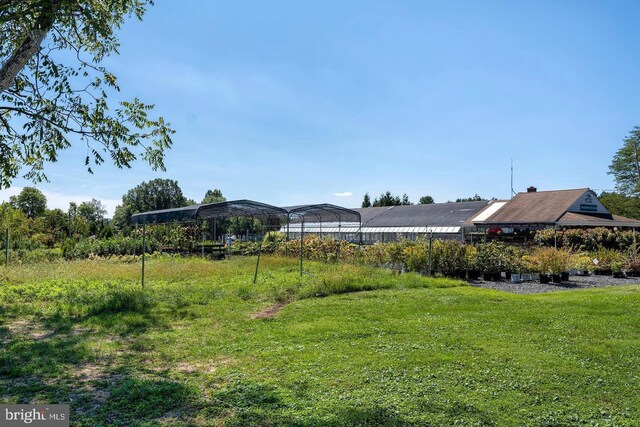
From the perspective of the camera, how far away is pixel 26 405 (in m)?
4.06

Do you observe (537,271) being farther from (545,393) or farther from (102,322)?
(102,322)

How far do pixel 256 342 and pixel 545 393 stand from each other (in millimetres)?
3783

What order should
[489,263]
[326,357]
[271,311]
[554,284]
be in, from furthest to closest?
[489,263]
[554,284]
[271,311]
[326,357]

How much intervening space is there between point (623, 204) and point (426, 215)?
743 inches

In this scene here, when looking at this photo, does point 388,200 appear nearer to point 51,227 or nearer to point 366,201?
point 366,201

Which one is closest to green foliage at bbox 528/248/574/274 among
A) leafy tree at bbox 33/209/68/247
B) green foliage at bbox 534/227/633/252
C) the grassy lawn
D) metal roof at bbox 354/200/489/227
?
Answer: the grassy lawn

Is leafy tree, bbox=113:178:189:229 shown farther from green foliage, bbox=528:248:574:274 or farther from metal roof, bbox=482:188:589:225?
green foliage, bbox=528:248:574:274

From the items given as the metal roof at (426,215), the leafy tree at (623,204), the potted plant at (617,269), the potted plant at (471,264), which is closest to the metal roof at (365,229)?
the metal roof at (426,215)

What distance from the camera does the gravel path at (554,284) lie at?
12.6 meters

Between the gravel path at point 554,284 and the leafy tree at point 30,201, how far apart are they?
5416 centimetres

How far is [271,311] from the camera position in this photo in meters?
9.10

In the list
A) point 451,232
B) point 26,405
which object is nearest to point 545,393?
point 26,405

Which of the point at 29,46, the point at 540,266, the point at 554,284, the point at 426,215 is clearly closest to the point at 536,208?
the point at 426,215

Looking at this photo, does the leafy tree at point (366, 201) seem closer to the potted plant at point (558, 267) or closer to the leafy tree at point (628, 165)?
the leafy tree at point (628, 165)
